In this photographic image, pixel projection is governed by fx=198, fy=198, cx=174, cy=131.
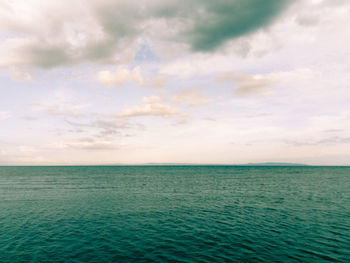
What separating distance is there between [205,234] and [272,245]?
822 cm

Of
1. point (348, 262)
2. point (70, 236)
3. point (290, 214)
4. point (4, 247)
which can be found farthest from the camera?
point (290, 214)

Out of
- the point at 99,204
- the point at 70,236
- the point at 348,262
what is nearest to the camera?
the point at 348,262

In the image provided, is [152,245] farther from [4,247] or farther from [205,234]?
[4,247]

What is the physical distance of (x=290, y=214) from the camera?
36.9 meters

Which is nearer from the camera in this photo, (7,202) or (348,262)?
(348,262)

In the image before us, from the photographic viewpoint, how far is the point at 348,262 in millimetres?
19766

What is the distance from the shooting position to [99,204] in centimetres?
4556

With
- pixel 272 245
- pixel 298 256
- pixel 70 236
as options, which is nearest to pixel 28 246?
pixel 70 236

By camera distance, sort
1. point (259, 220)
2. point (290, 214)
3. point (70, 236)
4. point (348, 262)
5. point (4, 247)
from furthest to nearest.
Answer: point (290, 214) → point (259, 220) → point (70, 236) → point (4, 247) → point (348, 262)

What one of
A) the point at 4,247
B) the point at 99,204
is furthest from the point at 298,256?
the point at 99,204

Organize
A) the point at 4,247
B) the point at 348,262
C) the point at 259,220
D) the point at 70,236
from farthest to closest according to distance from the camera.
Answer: the point at 259,220 → the point at 70,236 → the point at 4,247 → the point at 348,262

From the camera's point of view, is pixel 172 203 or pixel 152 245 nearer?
pixel 152 245

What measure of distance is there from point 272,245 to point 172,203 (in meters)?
26.4

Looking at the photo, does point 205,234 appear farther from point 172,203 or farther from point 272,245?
point 172,203
